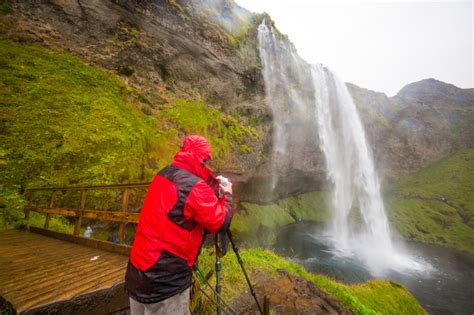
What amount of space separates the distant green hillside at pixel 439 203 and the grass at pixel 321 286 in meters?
34.9

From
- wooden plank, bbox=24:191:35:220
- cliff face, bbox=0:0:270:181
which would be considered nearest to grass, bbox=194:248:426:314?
wooden plank, bbox=24:191:35:220

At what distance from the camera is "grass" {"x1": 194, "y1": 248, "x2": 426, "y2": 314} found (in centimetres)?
531

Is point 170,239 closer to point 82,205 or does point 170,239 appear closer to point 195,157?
point 195,157

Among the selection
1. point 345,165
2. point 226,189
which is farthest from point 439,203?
point 226,189

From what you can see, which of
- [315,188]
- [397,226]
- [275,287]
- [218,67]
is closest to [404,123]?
[397,226]

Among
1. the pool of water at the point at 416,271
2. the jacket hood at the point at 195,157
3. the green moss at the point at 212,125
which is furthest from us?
the pool of water at the point at 416,271

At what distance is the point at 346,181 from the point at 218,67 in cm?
2940

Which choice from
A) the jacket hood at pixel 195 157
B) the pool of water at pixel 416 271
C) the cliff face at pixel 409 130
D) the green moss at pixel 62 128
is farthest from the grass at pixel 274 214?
the cliff face at pixel 409 130

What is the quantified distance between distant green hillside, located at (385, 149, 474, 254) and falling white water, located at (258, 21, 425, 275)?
10.1 metres

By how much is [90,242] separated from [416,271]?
101 ft

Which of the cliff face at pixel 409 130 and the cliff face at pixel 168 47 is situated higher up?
the cliff face at pixel 409 130

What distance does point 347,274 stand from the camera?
18.7 m

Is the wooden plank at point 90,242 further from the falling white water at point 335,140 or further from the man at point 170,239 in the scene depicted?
the falling white water at point 335,140

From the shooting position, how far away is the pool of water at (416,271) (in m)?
17.6
